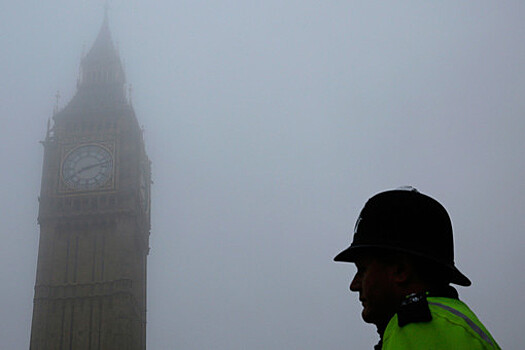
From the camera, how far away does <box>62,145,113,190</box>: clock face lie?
4631cm

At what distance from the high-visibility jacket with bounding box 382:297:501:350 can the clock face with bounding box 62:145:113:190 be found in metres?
45.4

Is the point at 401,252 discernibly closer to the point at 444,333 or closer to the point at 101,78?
the point at 444,333

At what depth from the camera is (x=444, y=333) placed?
6.44ft

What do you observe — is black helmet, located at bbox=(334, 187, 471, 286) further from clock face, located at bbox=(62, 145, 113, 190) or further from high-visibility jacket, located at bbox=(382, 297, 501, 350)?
clock face, located at bbox=(62, 145, 113, 190)

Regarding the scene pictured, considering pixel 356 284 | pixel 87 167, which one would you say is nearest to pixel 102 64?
pixel 87 167

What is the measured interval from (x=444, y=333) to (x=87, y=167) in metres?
46.3

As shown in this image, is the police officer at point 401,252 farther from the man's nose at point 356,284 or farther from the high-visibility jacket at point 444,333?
the high-visibility jacket at point 444,333

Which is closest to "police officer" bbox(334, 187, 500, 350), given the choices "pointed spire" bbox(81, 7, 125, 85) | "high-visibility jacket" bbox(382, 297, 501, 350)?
"high-visibility jacket" bbox(382, 297, 501, 350)

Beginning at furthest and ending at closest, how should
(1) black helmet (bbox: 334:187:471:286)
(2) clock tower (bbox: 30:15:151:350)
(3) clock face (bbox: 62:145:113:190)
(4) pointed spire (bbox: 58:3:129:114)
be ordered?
(4) pointed spire (bbox: 58:3:129:114) → (3) clock face (bbox: 62:145:113:190) → (2) clock tower (bbox: 30:15:151:350) → (1) black helmet (bbox: 334:187:471:286)

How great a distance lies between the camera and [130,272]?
1784 inches

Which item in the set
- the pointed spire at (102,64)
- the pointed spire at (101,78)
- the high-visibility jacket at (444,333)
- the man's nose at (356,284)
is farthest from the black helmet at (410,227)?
the pointed spire at (102,64)

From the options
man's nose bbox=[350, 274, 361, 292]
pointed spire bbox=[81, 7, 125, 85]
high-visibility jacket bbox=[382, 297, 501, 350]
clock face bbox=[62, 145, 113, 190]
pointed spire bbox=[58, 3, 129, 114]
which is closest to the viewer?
high-visibility jacket bbox=[382, 297, 501, 350]

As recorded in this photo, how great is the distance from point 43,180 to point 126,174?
5.76 m

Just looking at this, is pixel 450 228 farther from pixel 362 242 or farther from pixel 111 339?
pixel 111 339
